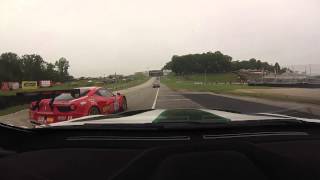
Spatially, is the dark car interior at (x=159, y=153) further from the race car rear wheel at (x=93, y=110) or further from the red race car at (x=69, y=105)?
the race car rear wheel at (x=93, y=110)

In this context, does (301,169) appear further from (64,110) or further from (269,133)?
(64,110)

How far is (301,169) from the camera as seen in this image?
2934 mm

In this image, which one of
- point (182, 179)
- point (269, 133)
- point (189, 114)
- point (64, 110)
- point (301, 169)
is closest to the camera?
point (182, 179)

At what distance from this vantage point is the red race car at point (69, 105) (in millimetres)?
16031

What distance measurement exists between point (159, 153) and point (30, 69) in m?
160

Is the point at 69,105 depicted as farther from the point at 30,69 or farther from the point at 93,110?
the point at 30,69

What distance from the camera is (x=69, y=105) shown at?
1650cm

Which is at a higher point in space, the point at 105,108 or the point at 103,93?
the point at 103,93

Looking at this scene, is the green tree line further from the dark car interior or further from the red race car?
the dark car interior

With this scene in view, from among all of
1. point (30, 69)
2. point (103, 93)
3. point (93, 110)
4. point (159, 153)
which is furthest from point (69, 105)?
point (30, 69)

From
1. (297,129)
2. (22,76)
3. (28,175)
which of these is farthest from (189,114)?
(22,76)

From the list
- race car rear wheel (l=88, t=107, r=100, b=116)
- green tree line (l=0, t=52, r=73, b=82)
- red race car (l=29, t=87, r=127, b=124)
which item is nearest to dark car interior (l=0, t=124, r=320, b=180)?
red race car (l=29, t=87, r=127, b=124)

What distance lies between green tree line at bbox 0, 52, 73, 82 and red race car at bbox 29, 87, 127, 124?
103 metres

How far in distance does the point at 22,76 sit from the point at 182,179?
149795mm
